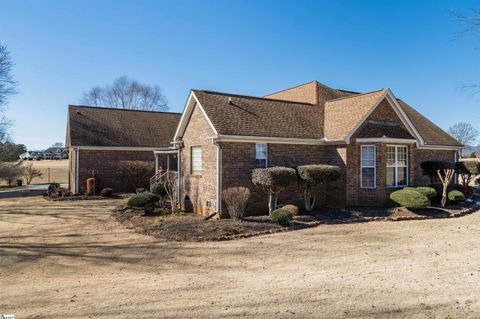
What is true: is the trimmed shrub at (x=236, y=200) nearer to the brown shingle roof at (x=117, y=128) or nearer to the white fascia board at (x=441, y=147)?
the white fascia board at (x=441, y=147)

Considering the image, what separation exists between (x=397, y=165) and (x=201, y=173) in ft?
32.7

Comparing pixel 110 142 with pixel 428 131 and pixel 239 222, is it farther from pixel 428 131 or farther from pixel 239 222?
pixel 428 131

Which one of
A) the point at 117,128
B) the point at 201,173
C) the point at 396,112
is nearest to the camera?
the point at 201,173

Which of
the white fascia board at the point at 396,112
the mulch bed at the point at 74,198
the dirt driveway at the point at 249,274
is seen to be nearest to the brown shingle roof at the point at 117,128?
the mulch bed at the point at 74,198

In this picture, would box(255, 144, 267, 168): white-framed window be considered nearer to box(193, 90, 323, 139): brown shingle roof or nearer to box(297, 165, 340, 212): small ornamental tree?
box(193, 90, 323, 139): brown shingle roof

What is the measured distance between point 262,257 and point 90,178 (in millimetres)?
18936

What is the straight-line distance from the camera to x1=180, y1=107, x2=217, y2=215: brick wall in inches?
567

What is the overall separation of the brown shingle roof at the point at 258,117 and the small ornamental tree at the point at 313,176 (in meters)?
2.15

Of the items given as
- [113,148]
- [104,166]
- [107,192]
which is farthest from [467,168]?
[104,166]

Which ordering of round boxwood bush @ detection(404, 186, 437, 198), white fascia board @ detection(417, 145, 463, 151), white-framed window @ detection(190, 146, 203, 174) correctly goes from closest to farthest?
round boxwood bush @ detection(404, 186, 437, 198) → white-framed window @ detection(190, 146, 203, 174) → white fascia board @ detection(417, 145, 463, 151)

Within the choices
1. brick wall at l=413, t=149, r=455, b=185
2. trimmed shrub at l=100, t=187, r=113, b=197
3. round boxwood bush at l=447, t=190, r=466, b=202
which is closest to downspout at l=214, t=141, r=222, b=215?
round boxwood bush at l=447, t=190, r=466, b=202

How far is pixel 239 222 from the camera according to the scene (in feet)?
40.8

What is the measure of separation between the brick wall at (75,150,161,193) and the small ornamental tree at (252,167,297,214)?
12.8 metres

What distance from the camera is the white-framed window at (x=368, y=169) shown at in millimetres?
15820
